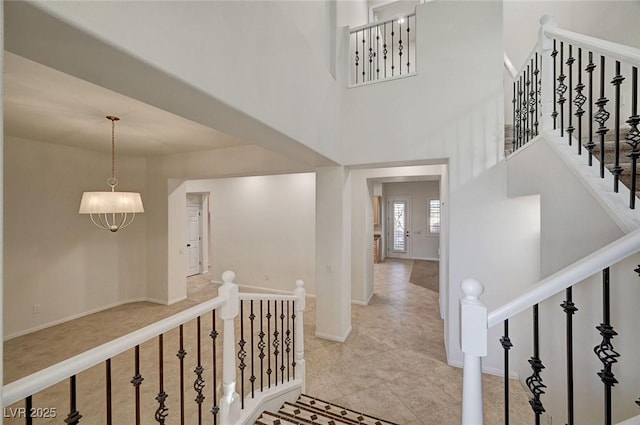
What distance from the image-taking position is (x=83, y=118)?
3043mm

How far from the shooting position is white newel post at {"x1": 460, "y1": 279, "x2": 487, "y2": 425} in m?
1.07

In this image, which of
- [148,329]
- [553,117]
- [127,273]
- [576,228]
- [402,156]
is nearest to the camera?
[148,329]

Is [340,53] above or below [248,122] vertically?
above

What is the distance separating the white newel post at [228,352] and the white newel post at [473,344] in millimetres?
1287

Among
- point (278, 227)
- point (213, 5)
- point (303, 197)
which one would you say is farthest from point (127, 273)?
point (213, 5)

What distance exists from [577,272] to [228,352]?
6.02 feet

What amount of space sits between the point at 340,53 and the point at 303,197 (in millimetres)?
2770

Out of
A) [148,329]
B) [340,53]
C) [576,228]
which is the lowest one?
[148,329]

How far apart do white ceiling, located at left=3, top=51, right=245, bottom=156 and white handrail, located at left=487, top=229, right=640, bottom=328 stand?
322cm

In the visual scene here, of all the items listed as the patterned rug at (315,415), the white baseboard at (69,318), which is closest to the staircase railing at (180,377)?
the patterned rug at (315,415)

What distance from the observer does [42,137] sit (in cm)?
383

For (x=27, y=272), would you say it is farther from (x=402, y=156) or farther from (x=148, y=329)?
(x=402, y=156)

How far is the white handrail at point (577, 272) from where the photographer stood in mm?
972

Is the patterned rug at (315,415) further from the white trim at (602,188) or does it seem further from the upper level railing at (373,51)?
the upper level railing at (373,51)
